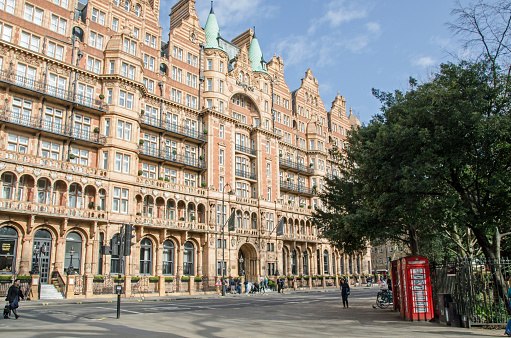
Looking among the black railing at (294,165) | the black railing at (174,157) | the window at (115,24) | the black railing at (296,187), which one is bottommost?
the black railing at (296,187)

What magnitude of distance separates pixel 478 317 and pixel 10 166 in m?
32.1

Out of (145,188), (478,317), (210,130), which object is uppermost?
(210,130)

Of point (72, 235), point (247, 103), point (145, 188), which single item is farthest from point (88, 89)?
point (247, 103)

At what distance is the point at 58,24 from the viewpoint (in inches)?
1495

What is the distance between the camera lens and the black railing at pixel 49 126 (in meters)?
33.7

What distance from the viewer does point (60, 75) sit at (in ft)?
122

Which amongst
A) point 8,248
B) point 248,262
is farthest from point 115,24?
point 248,262

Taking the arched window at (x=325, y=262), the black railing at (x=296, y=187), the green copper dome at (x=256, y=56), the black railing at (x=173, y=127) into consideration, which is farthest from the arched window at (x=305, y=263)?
the green copper dome at (x=256, y=56)

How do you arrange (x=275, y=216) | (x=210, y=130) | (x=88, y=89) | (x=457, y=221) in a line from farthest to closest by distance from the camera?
(x=275, y=216) → (x=210, y=130) → (x=88, y=89) → (x=457, y=221)

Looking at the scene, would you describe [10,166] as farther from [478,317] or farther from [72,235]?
[478,317]

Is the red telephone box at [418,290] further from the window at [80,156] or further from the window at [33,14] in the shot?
the window at [33,14]

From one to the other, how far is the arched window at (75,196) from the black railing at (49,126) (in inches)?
169

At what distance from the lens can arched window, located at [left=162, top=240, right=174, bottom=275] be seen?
4238cm

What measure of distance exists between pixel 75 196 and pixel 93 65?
12.8m
